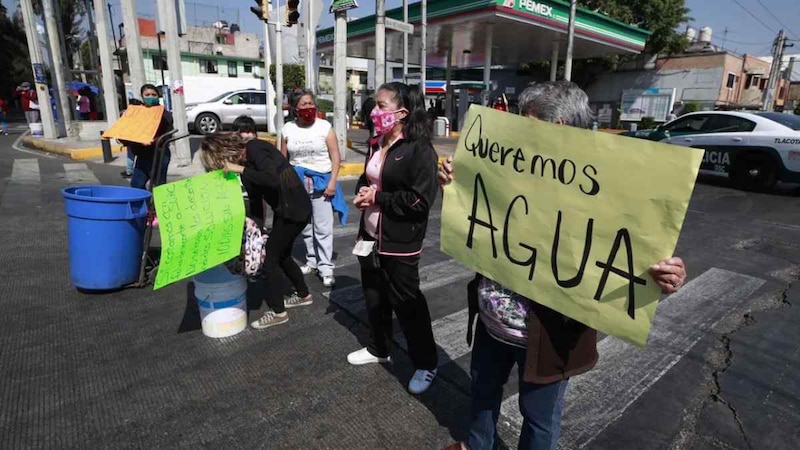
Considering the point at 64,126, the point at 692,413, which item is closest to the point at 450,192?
the point at 692,413

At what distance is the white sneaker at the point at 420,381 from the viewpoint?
2818 millimetres

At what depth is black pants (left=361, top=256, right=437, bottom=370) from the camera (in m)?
2.71

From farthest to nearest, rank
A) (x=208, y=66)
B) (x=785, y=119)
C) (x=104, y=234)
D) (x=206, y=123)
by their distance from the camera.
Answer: (x=208, y=66) → (x=206, y=123) → (x=785, y=119) → (x=104, y=234)

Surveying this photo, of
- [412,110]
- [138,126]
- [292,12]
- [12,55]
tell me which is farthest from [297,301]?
A: [12,55]

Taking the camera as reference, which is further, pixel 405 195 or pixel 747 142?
pixel 747 142

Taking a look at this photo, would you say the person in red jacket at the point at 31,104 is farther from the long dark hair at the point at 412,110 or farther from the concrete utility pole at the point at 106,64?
the long dark hair at the point at 412,110

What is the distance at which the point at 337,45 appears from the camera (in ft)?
36.0

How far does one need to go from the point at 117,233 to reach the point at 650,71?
35.8 meters

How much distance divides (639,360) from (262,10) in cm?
1132

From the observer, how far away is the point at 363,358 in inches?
124

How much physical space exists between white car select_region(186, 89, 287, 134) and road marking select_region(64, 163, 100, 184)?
6.41 m

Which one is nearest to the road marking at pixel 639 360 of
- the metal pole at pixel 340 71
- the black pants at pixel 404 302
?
the black pants at pixel 404 302

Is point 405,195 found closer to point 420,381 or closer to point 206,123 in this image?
point 420,381

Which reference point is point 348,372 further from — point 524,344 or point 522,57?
point 522,57
